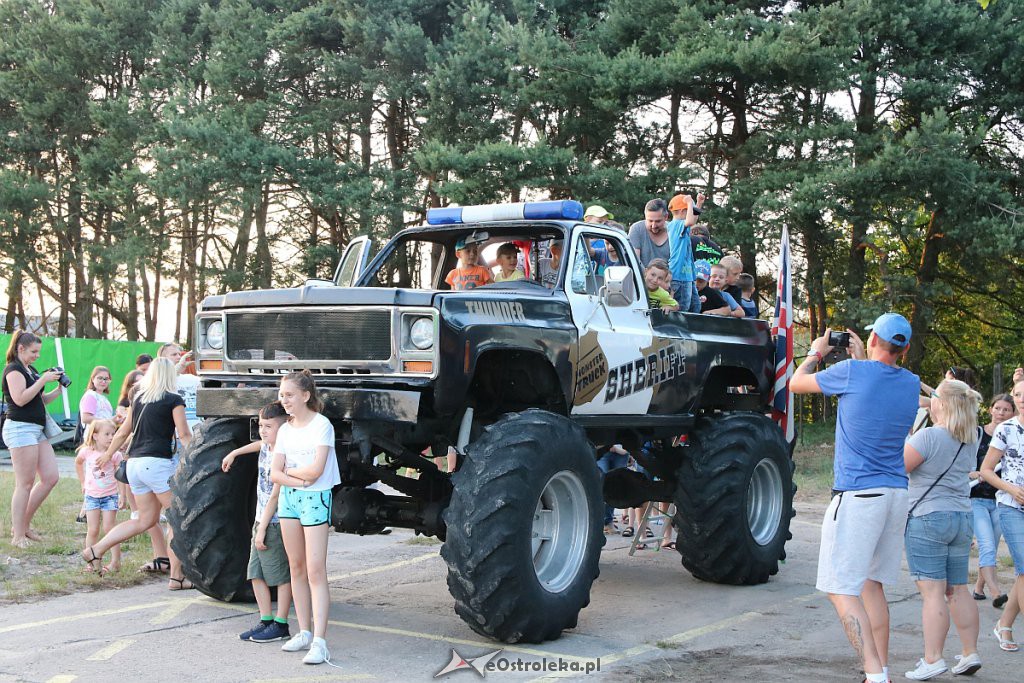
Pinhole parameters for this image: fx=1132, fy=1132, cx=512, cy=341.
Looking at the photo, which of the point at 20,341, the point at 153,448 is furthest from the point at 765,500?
the point at 20,341

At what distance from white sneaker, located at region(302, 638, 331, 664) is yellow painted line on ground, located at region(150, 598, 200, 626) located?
4.95 feet

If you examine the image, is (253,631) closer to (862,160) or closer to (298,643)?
(298,643)

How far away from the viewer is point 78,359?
23.7 m

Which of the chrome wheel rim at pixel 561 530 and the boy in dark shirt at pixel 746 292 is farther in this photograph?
the boy in dark shirt at pixel 746 292

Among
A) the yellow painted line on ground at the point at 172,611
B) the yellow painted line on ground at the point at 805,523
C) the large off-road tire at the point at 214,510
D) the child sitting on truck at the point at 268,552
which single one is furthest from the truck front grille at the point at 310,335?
the yellow painted line on ground at the point at 805,523

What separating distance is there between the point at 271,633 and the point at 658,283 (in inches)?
163

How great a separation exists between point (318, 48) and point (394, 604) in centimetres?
2045

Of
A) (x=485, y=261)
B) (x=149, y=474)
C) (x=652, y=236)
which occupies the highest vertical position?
(x=652, y=236)

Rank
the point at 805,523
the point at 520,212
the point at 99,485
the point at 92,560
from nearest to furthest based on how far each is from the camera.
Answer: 1. the point at 520,212
2. the point at 92,560
3. the point at 99,485
4. the point at 805,523

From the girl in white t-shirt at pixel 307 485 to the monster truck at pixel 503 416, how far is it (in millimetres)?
322

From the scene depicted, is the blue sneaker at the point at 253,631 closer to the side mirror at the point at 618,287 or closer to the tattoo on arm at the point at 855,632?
the side mirror at the point at 618,287

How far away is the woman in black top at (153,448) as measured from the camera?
8.61m

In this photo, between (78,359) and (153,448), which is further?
(78,359)

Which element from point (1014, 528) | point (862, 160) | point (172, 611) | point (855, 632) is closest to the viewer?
point (855, 632)
